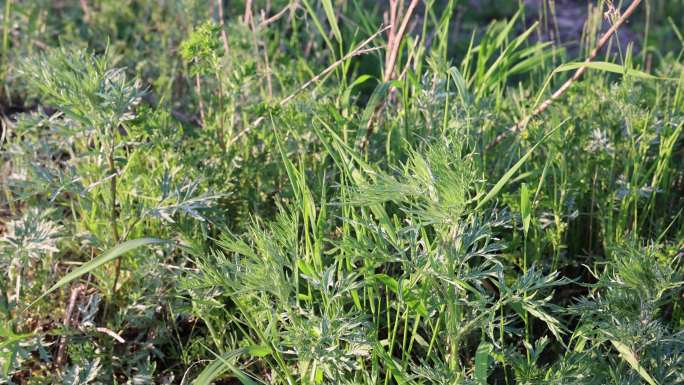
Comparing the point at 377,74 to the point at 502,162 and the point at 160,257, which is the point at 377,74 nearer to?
the point at 502,162

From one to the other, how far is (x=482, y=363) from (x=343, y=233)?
1.46 feet

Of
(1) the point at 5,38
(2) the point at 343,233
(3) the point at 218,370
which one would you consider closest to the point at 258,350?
(3) the point at 218,370

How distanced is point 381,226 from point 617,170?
1071mm

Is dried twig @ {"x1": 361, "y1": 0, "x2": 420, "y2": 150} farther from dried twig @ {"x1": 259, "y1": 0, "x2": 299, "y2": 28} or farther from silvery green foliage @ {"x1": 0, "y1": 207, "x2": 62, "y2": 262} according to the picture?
silvery green foliage @ {"x1": 0, "y1": 207, "x2": 62, "y2": 262}

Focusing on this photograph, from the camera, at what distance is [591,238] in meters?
2.55

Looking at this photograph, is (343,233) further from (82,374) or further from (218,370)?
(82,374)

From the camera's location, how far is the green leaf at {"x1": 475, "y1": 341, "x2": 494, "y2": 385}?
5.76ft

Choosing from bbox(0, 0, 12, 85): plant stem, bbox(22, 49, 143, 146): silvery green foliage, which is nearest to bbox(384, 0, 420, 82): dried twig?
bbox(22, 49, 143, 146): silvery green foliage

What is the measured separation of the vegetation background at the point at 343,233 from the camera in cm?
183

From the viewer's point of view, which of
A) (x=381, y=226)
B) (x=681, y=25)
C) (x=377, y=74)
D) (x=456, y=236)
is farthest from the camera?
(x=681, y=25)

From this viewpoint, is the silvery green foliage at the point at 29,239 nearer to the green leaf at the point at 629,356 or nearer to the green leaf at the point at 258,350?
the green leaf at the point at 258,350

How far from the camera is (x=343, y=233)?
1.98 m

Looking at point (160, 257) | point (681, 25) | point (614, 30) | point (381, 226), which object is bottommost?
point (681, 25)

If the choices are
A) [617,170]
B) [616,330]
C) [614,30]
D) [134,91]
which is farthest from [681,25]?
[134,91]
